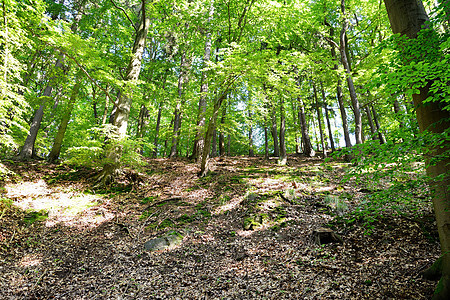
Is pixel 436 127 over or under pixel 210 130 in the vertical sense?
under

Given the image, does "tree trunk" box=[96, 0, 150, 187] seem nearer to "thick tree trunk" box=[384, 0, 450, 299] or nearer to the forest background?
the forest background

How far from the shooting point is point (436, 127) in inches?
119

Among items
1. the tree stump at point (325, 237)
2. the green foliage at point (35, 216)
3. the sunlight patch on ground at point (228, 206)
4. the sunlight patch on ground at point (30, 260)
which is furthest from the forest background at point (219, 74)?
the sunlight patch on ground at point (228, 206)

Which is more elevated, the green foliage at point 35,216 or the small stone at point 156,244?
the green foliage at point 35,216

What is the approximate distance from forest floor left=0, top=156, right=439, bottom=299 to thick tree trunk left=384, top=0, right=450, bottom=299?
39cm

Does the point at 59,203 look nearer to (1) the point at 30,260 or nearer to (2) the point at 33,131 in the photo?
(1) the point at 30,260

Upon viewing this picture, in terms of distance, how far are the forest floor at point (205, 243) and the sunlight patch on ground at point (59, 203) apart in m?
0.03

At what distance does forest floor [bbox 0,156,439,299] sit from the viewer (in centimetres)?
406

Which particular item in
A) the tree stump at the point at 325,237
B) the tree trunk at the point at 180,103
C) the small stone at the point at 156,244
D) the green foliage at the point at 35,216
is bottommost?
the small stone at the point at 156,244

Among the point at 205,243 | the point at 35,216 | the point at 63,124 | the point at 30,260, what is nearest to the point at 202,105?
the point at 63,124

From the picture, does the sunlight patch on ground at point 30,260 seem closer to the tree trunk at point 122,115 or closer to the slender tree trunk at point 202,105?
the tree trunk at point 122,115

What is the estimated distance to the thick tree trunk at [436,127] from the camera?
298 centimetres

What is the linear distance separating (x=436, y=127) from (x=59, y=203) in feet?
34.1

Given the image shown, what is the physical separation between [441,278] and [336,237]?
2.03m
